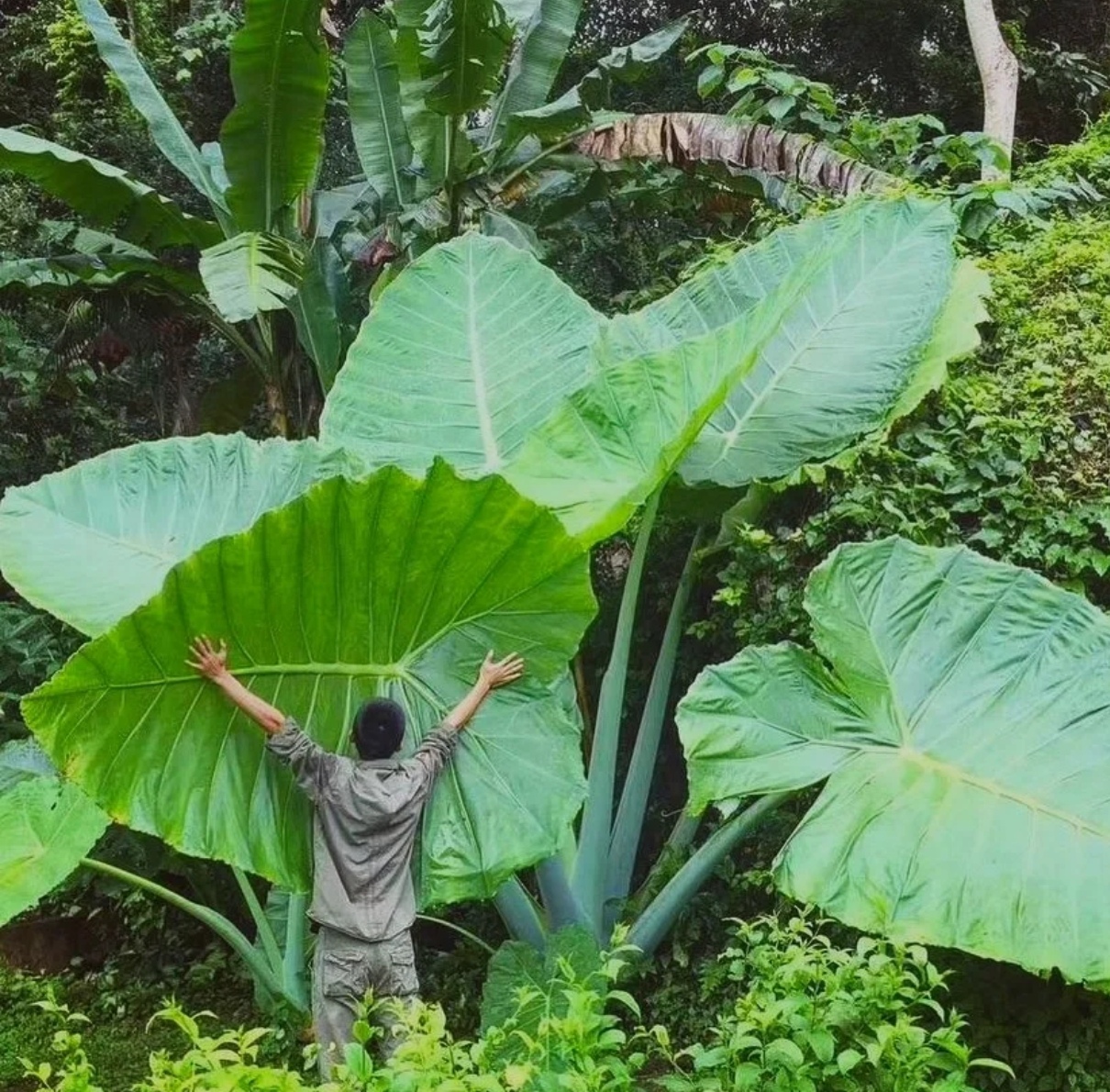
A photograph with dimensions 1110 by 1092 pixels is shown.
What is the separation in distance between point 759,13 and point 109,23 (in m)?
5.59

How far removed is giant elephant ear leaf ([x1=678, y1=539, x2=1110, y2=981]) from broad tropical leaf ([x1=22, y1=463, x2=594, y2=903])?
403 millimetres

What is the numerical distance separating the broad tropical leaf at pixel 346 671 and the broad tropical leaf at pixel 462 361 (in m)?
0.78

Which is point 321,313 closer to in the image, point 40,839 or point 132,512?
point 132,512

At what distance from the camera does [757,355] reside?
2746 mm

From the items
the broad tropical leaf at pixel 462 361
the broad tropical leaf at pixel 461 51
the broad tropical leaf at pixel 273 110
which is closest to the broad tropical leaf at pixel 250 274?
the broad tropical leaf at pixel 273 110

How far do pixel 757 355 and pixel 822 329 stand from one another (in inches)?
36.3

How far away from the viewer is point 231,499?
3.12 metres

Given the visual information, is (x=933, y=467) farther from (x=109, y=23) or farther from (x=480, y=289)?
(x=109, y=23)

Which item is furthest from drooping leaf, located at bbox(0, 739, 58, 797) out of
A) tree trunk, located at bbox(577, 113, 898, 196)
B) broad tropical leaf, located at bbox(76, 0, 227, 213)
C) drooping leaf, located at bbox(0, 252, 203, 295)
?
tree trunk, located at bbox(577, 113, 898, 196)

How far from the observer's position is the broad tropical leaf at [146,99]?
16.5 ft

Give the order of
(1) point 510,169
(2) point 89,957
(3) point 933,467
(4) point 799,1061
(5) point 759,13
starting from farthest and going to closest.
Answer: (5) point 759,13
(1) point 510,169
(2) point 89,957
(3) point 933,467
(4) point 799,1061

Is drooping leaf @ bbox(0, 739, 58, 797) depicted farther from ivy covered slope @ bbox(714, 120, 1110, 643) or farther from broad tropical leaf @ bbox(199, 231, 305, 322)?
ivy covered slope @ bbox(714, 120, 1110, 643)

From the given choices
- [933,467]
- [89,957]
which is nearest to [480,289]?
[933,467]

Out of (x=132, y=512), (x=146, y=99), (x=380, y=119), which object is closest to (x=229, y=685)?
(x=132, y=512)
